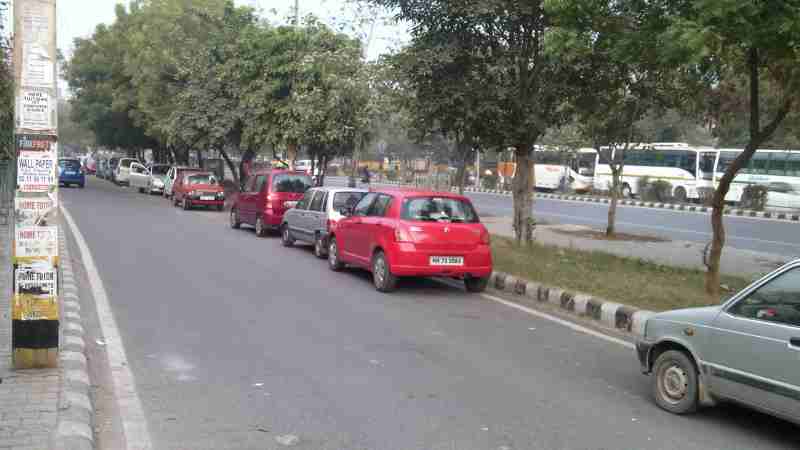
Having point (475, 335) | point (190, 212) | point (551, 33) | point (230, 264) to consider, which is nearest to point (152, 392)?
point (475, 335)

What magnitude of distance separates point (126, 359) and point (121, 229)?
516 inches

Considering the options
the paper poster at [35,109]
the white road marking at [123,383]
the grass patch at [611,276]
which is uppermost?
the paper poster at [35,109]

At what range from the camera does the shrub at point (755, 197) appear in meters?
35.8

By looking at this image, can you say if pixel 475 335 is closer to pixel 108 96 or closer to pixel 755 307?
pixel 755 307

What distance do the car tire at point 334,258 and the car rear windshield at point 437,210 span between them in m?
2.33

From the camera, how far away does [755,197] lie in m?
36.0

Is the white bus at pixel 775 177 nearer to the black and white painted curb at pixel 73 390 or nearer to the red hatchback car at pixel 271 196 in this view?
the red hatchback car at pixel 271 196

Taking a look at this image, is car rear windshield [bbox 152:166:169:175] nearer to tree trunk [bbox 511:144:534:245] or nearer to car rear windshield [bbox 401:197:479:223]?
tree trunk [bbox 511:144:534:245]

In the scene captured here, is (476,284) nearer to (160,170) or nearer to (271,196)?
(271,196)

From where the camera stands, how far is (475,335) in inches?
342

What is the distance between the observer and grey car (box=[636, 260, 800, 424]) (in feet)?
16.9

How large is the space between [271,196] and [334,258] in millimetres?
6251

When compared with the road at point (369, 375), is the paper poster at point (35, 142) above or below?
above

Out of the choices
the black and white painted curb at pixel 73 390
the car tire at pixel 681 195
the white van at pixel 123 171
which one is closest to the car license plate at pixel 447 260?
the black and white painted curb at pixel 73 390
